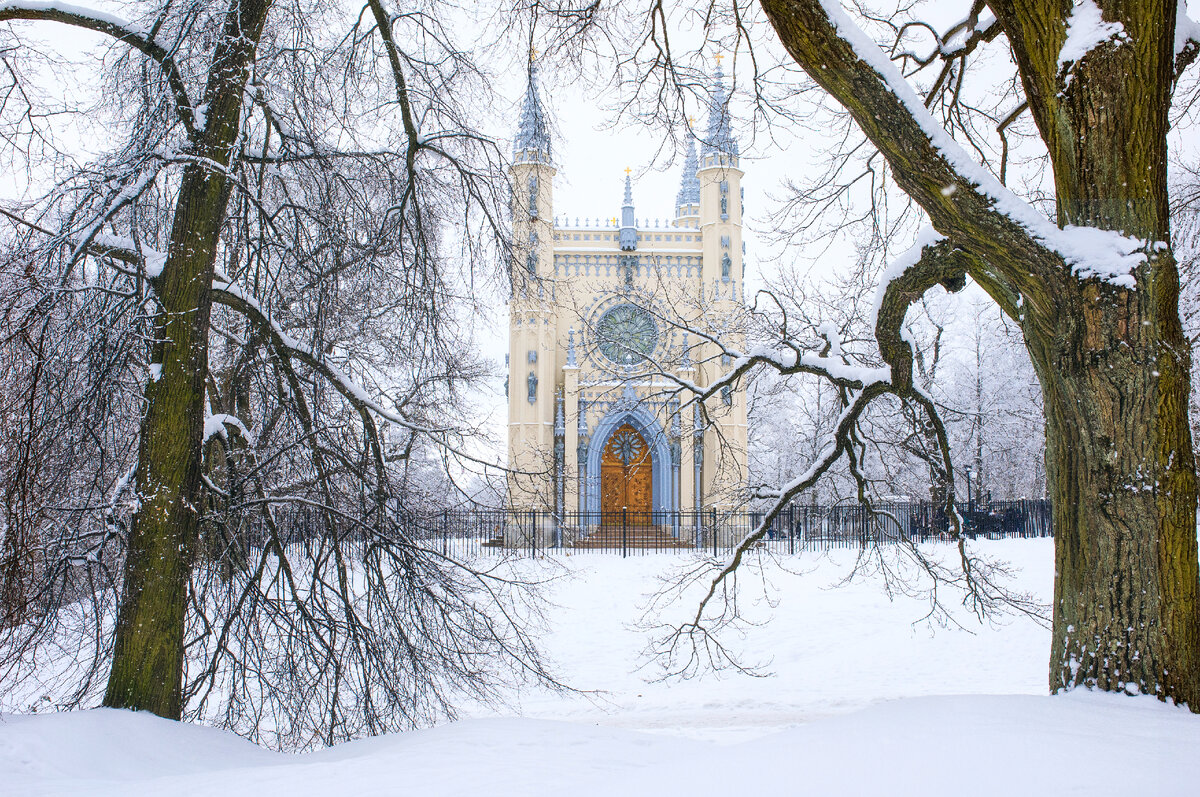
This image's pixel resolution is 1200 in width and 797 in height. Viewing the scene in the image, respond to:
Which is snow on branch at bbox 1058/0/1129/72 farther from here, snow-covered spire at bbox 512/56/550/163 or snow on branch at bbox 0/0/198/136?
snow on branch at bbox 0/0/198/136

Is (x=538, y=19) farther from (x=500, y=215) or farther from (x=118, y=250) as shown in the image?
(x=118, y=250)

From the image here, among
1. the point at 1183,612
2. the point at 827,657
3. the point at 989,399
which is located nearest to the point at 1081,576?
the point at 1183,612

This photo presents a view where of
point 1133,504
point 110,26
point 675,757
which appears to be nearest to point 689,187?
point 110,26

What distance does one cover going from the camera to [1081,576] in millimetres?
4477

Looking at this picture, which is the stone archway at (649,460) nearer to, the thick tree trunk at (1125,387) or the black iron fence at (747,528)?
the black iron fence at (747,528)

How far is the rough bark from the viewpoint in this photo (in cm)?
424

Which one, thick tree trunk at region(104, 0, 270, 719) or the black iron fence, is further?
the black iron fence

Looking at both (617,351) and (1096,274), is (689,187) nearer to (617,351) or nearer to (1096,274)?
(617,351)

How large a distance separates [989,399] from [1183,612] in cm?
2805

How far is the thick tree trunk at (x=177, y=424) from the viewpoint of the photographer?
18.1 ft

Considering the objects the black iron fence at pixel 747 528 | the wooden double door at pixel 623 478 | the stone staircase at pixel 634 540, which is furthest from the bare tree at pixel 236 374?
the wooden double door at pixel 623 478

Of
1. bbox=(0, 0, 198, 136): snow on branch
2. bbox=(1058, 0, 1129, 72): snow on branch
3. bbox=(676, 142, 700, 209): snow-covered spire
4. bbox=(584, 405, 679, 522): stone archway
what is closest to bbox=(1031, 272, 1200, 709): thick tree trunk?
bbox=(1058, 0, 1129, 72): snow on branch

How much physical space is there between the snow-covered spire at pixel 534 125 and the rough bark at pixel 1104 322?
2379mm

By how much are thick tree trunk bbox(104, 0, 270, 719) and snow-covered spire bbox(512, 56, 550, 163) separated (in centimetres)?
197
